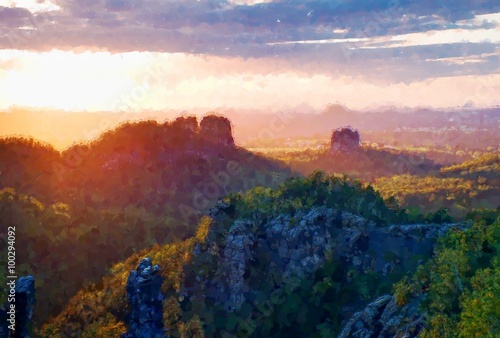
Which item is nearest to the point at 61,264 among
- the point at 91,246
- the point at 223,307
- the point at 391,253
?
the point at 91,246

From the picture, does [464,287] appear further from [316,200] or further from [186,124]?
[186,124]

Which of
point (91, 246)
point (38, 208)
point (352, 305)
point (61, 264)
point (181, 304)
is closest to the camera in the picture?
point (352, 305)

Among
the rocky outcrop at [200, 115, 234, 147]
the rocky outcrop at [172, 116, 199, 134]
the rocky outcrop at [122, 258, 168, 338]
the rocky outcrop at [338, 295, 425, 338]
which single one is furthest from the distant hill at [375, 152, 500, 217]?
the rocky outcrop at [338, 295, 425, 338]

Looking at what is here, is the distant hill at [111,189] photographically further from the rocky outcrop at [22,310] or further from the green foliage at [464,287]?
the green foliage at [464,287]

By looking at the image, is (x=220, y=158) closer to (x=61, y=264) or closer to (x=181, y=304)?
(x=61, y=264)

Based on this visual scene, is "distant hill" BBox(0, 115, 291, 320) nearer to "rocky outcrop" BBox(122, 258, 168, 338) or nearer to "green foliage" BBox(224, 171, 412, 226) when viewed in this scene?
"rocky outcrop" BBox(122, 258, 168, 338)
